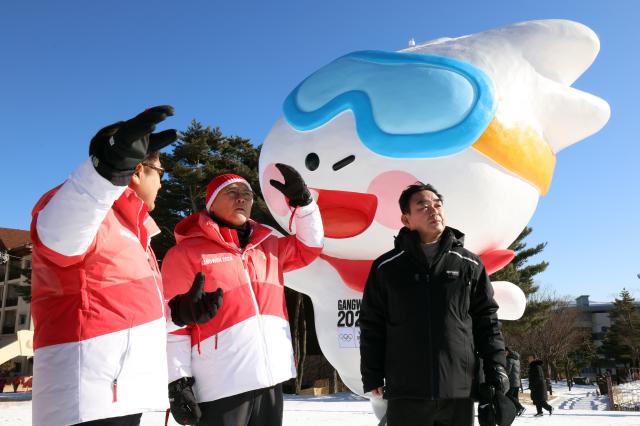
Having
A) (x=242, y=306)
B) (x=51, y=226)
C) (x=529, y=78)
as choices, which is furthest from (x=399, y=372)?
(x=529, y=78)

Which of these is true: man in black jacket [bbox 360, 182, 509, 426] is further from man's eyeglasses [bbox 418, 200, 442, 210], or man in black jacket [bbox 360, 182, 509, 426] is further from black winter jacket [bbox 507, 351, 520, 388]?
black winter jacket [bbox 507, 351, 520, 388]

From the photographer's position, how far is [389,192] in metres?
3.84

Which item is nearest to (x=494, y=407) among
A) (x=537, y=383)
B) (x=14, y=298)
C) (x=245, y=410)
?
(x=245, y=410)

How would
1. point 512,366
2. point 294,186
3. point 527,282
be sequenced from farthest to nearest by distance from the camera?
point 527,282, point 512,366, point 294,186

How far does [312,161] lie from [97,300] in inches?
96.1

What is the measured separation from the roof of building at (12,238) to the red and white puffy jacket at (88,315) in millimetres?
35723

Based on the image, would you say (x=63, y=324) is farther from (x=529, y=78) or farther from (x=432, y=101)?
(x=529, y=78)

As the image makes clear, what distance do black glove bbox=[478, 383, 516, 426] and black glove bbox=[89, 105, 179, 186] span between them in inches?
63.1

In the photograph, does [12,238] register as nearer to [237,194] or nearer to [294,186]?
[237,194]

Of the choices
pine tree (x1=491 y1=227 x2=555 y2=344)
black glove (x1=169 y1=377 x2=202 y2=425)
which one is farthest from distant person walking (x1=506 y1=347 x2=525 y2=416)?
pine tree (x1=491 y1=227 x2=555 y2=344)

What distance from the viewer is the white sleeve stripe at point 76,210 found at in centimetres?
149

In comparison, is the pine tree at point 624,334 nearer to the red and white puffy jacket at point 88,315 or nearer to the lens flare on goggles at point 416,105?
the lens flare on goggles at point 416,105

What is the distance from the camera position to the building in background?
97.8 feet

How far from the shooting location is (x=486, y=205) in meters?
3.83
